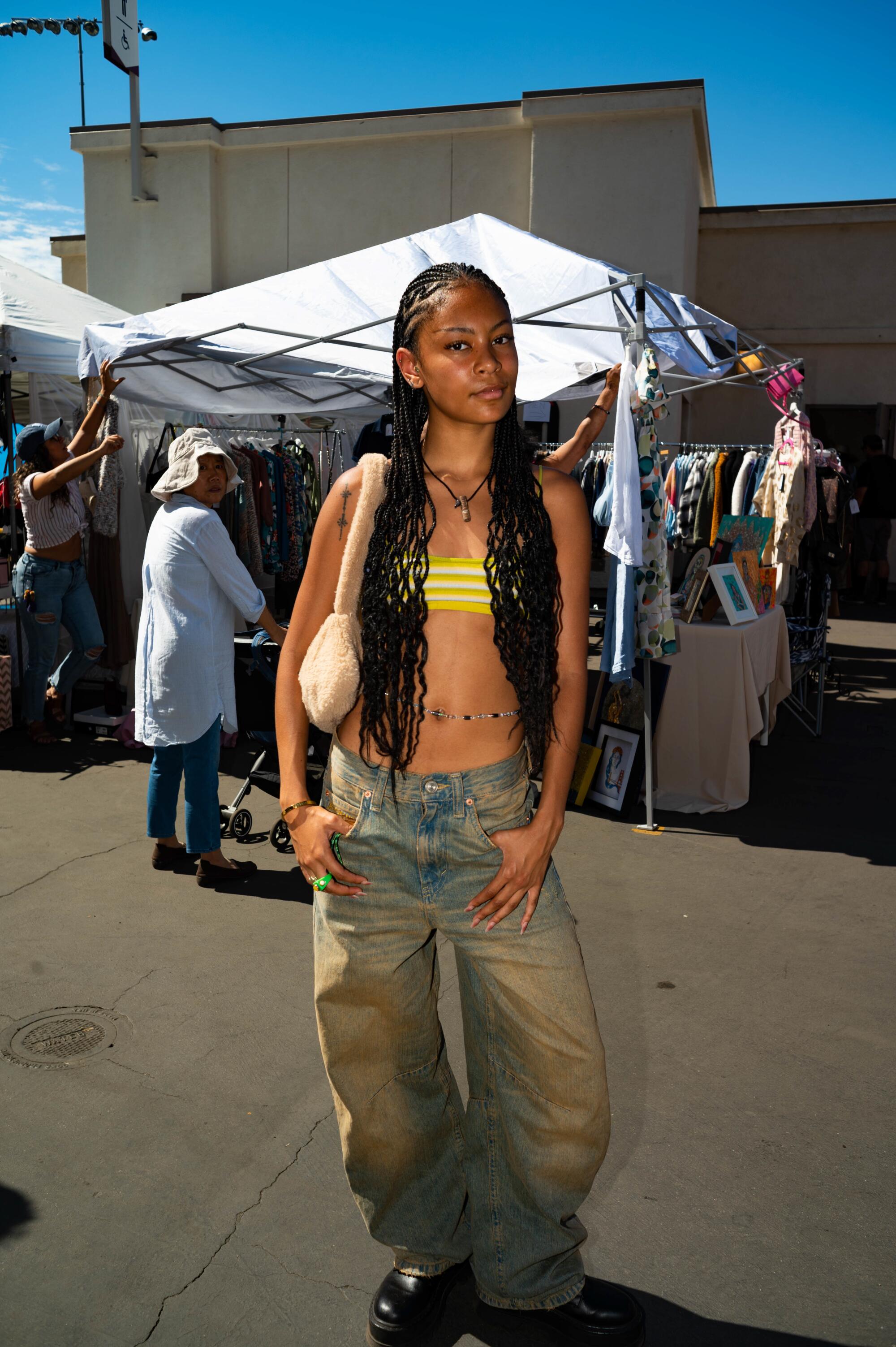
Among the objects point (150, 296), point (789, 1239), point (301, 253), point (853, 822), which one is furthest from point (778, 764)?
point (150, 296)

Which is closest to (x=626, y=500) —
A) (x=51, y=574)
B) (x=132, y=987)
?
(x=132, y=987)

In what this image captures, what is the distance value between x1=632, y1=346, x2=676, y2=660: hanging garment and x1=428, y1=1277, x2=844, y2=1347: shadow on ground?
3.58 m

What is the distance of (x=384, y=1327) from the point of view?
6.84ft

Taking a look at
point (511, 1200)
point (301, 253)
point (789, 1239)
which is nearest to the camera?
point (511, 1200)

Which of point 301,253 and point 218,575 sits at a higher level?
point 301,253

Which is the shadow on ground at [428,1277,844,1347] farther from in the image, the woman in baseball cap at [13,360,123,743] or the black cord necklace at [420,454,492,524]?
the woman in baseball cap at [13,360,123,743]

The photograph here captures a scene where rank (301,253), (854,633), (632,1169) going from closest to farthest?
(632,1169) → (854,633) → (301,253)

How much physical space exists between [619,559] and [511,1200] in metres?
3.70

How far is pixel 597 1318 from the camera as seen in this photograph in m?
2.05

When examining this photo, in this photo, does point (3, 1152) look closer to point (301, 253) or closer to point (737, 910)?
point (737, 910)

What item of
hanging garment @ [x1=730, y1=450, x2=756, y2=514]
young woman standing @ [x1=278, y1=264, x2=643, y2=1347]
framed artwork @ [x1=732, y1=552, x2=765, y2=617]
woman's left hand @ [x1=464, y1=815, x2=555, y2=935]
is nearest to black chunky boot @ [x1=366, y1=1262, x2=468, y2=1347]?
young woman standing @ [x1=278, y1=264, x2=643, y2=1347]

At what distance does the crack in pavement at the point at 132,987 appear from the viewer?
3.54 meters

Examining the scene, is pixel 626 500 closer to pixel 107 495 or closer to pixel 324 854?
pixel 324 854

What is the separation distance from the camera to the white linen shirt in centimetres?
435
